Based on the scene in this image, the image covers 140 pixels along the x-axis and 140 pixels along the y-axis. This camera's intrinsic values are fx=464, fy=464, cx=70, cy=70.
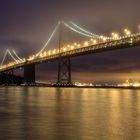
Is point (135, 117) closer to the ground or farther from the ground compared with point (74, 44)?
closer to the ground

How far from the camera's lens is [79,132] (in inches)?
544

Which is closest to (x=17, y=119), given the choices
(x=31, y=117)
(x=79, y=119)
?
(x=31, y=117)

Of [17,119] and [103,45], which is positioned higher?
[103,45]

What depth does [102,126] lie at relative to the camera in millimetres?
15328

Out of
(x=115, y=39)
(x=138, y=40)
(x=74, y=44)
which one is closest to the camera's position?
(x=138, y=40)

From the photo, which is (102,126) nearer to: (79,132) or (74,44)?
(79,132)

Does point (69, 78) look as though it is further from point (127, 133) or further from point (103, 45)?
point (127, 133)

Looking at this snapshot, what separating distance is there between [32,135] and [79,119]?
4.91 metres

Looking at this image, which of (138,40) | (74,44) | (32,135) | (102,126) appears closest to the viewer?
(32,135)

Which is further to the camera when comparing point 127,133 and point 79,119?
point 79,119

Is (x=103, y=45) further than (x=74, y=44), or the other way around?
(x=74, y=44)

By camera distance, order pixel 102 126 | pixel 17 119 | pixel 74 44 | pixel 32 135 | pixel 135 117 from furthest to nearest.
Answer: pixel 74 44, pixel 135 117, pixel 17 119, pixel 102 126, pixel 32 135

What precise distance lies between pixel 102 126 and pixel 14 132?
3.20 m

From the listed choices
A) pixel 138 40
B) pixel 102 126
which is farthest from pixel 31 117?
pixel 138 40
